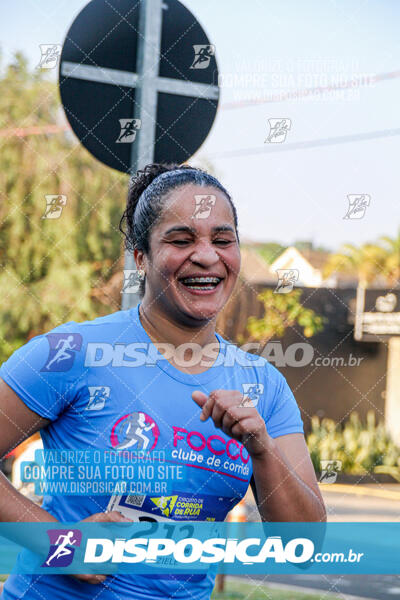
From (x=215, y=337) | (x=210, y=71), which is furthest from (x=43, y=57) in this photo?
(x=215, y=337)

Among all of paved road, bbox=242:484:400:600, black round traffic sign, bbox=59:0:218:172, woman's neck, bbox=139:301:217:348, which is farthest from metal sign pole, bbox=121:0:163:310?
paved road, bbox=242:484:400:600

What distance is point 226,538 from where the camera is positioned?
1.84 metres

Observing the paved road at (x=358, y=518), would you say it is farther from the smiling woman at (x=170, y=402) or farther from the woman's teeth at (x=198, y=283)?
the woman's teeth at (x=198, y=283)

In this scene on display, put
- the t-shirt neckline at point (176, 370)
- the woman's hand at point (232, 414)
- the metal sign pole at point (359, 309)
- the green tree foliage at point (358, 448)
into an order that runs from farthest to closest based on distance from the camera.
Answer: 1. the metal sign pole at point (359, 309)
2. the green tree foliage at point (358, 448)
3. the t-shirt neckline at point (176, 370)
4. the woman's hand at point (232, 414)

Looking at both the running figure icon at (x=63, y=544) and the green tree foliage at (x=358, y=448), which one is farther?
the green tree foliage at (x=358, y=448)

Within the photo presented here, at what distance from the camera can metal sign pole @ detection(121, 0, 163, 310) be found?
220 cm

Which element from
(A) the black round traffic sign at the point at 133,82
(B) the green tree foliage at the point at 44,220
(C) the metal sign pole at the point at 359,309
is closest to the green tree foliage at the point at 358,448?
(C) the metal sign pole at the point at 359,309

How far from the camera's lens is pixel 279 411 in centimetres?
165

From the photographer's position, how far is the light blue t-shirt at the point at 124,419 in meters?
1.50

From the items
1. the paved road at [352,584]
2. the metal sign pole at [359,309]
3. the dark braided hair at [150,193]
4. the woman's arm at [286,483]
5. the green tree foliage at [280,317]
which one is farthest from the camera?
the metal sign pole at [359,309]

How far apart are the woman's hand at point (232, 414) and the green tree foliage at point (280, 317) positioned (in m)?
5.30

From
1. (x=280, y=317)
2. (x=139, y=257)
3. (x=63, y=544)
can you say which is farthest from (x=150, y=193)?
(x=280, y=317)

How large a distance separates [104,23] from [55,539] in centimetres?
152

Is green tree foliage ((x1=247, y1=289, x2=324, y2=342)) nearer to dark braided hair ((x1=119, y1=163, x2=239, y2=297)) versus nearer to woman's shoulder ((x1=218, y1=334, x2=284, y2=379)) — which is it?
dark braided hair ((x1=119, y1=163, x2=239, y2=297))
